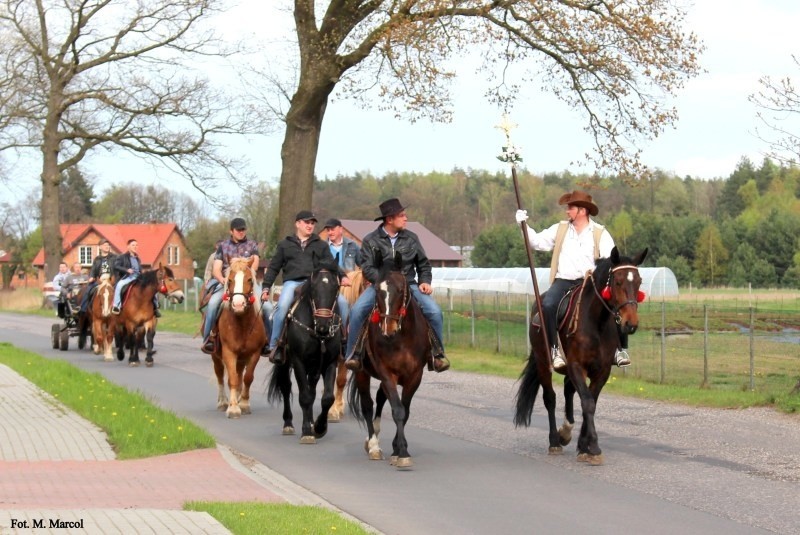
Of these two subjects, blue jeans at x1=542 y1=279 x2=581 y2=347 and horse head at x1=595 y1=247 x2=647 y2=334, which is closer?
horse head at x1=595 y1=247 x2=647 y2=334

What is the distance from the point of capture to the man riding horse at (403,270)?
1145 centimetres

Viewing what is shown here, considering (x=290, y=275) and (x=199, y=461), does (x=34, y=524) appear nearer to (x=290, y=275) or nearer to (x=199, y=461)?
(x=199, y=461)

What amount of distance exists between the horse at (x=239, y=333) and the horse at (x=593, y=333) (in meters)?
4.15

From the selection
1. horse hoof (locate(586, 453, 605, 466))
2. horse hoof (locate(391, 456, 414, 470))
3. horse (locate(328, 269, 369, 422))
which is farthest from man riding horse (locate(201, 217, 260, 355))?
horse hoof (locate(586, 453, 605, 466))

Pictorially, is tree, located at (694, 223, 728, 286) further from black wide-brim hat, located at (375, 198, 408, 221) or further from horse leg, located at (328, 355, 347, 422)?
black wide-brim hat, located at (375, 198, 408, 221)

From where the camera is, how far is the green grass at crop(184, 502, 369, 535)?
24.2 feet

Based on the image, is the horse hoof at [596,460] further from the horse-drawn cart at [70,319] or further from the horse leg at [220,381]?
the horse-drawn cart at [70,319]

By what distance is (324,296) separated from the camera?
1255 centimetres

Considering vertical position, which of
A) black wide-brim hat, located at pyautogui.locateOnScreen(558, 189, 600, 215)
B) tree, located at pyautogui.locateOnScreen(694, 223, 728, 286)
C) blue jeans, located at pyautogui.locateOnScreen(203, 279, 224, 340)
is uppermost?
tree, located at pyautogui.locateOnScreen(694, 223, 728, 286)

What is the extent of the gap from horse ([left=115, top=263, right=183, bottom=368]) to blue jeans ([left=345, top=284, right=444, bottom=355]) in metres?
12.5

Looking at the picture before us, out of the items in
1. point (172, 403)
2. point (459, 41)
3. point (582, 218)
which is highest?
point (459, 41)

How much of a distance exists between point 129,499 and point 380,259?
3.53 metres

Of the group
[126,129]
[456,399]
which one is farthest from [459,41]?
[126,129]

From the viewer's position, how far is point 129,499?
8.37 m
